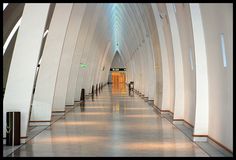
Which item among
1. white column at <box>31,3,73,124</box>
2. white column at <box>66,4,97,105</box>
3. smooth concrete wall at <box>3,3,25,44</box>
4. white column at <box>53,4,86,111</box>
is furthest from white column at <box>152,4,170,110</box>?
smooth concrete wall at <box>3,3,25,44</box>

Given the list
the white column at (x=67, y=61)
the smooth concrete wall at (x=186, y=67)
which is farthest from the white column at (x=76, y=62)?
the smooth concrete wall at (x=186, y=67)

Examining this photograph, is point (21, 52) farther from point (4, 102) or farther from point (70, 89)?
point (70, 89)

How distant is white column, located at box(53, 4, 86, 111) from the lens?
78.7 ft

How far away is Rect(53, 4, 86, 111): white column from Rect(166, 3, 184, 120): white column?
700 centimetres

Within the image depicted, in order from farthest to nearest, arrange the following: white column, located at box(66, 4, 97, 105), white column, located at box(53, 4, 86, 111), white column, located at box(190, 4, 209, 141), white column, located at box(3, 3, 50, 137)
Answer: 1. white column, located at box(66, 4, 97, 105)
2. white column, located at box(53, 4, 86, 111)
3. white column, located at box(3, 3, 50, 137)
4. white column, located at box(190, 4, 209, 141)

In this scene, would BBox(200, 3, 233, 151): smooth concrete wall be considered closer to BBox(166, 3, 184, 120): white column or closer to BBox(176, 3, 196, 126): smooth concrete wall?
BBox(176, 3, 196, 126): smooth concrete wall

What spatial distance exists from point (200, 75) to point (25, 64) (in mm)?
5220

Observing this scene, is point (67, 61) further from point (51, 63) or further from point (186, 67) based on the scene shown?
point (186, 67)


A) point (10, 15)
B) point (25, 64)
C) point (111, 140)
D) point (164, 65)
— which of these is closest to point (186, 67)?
point (164, 65)

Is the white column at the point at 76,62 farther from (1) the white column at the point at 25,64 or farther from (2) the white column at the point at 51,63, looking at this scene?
(1) the white column at the point at 25,64

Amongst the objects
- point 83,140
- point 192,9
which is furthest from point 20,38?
point 192,9

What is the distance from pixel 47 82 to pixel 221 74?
9.41 meters

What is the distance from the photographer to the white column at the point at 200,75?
43.0ft

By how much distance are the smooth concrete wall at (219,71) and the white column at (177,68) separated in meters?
5.20
